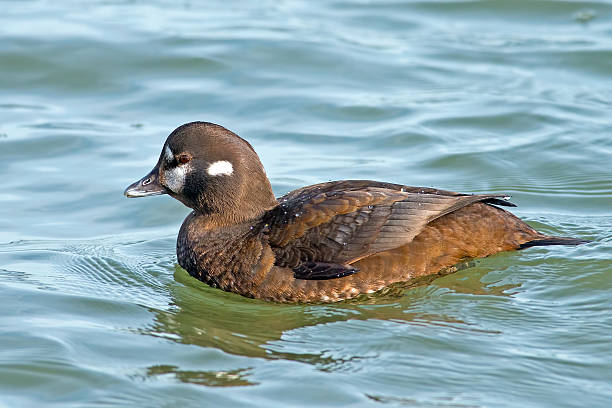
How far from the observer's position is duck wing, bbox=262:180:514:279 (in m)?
6.86

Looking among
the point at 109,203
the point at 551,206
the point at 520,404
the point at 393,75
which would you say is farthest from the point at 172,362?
the point at 393,75

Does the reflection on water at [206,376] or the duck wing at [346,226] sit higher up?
the duck wing at [346,226]

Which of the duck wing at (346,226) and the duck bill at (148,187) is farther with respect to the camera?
the duck bill at (148,187)

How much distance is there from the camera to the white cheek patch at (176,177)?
728 centimetres

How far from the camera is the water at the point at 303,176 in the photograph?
18.9ft

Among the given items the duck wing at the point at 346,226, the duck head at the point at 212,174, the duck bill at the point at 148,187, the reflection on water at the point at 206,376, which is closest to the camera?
the reflection on water at the point at 206,376

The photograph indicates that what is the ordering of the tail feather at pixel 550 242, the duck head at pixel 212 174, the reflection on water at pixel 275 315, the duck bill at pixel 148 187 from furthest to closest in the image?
1. the duck bill at pixel 148 187
2. the duck head at pixel 212 174
3. the tail feather at pixel 550 242
4. the reflection on water at pixel 275 315

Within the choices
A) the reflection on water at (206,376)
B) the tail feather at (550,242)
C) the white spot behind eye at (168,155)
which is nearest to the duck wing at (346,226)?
the tail feather at (550,242)

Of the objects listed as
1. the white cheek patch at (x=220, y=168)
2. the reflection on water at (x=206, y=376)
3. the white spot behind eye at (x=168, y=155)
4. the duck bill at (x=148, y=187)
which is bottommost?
the reflection on water at (x=206, y=376)

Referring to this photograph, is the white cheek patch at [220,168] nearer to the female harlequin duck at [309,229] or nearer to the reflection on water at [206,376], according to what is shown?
the female harlequin duck at [309,229]

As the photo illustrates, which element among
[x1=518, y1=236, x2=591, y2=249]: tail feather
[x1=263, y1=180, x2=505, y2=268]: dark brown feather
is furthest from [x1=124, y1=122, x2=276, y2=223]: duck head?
[x1=518, y1=236, x2=591, y2=249]: tail feather

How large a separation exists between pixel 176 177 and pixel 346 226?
136cm

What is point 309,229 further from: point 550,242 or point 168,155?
point 550,242

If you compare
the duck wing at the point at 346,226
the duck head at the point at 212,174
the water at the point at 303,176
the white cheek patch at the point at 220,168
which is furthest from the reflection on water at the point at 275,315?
the white cheek patch at the point at 220,168
